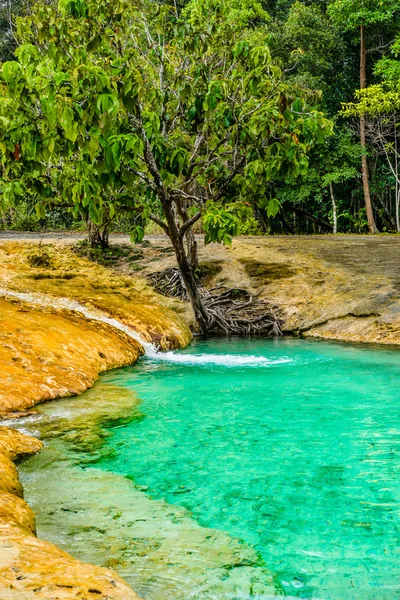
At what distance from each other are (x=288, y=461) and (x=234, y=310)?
25.1 ft

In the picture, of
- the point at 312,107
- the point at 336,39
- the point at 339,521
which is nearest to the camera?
the point at 339,521

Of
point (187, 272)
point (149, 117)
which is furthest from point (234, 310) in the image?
point (149, 117)

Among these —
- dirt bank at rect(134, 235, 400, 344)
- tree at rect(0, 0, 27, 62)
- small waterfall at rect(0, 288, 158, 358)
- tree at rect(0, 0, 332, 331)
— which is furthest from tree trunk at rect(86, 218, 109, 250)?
tree at rect(0, 0, 27, 62)

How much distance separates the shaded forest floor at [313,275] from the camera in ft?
34.8

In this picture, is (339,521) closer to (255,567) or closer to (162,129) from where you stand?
(255,567)

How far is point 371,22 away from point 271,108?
1475 centimetres

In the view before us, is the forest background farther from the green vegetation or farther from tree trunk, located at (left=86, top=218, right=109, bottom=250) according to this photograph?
the green vegetation

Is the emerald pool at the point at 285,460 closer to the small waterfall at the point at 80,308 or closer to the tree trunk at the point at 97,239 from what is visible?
the small waterfall at the point at 80,308

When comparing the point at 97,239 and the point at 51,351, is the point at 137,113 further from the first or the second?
the point at 97,239

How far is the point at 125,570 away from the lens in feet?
9.34

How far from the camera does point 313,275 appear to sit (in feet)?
40.8

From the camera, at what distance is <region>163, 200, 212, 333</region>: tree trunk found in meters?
9.45

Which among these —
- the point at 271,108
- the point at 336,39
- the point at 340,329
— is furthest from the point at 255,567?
the point at 336,39

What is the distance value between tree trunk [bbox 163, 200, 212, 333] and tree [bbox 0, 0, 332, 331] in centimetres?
3
